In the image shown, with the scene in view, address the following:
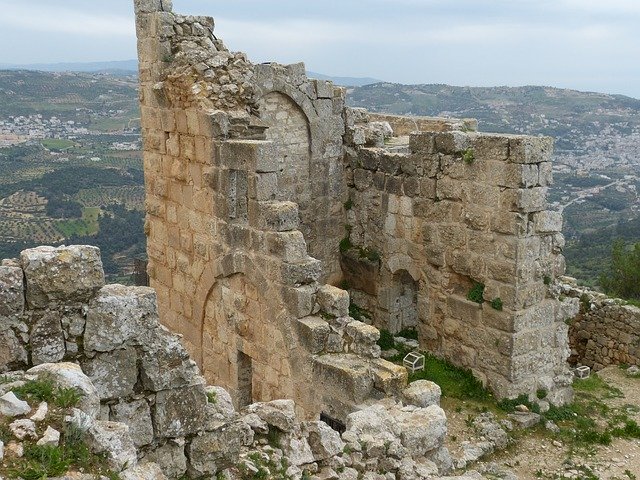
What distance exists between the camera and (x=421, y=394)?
729 centimetres

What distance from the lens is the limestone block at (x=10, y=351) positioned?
4.00 m

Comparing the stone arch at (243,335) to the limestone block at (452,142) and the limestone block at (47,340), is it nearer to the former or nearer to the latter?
the limestone block at (452,142)

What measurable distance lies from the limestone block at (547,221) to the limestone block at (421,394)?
3068mm

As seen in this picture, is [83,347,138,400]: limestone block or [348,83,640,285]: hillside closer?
[83,347,138,400]: limestone block

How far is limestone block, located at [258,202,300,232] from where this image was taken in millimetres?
8492

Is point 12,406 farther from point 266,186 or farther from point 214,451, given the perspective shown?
point 266,186

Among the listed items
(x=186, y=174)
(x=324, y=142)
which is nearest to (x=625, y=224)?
(x=324, y=142)

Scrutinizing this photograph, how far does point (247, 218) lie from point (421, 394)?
3.17 m

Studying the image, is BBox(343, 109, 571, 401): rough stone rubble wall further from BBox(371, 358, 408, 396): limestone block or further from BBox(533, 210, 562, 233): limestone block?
BBox(371, 358, 408, 396): limestone block

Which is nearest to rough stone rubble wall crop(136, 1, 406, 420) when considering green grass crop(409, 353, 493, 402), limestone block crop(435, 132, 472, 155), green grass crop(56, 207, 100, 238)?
limestone block crop(435, 132, 472, 155)

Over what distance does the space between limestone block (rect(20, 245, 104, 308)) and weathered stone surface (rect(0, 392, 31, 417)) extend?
71cm

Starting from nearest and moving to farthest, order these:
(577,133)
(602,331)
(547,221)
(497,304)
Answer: (547,221) < (497,304) < (602,331) < (577,133)

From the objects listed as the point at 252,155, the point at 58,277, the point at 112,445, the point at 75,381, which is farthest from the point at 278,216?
the point at 112,445

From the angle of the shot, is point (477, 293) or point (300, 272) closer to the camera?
point (300, 272)
